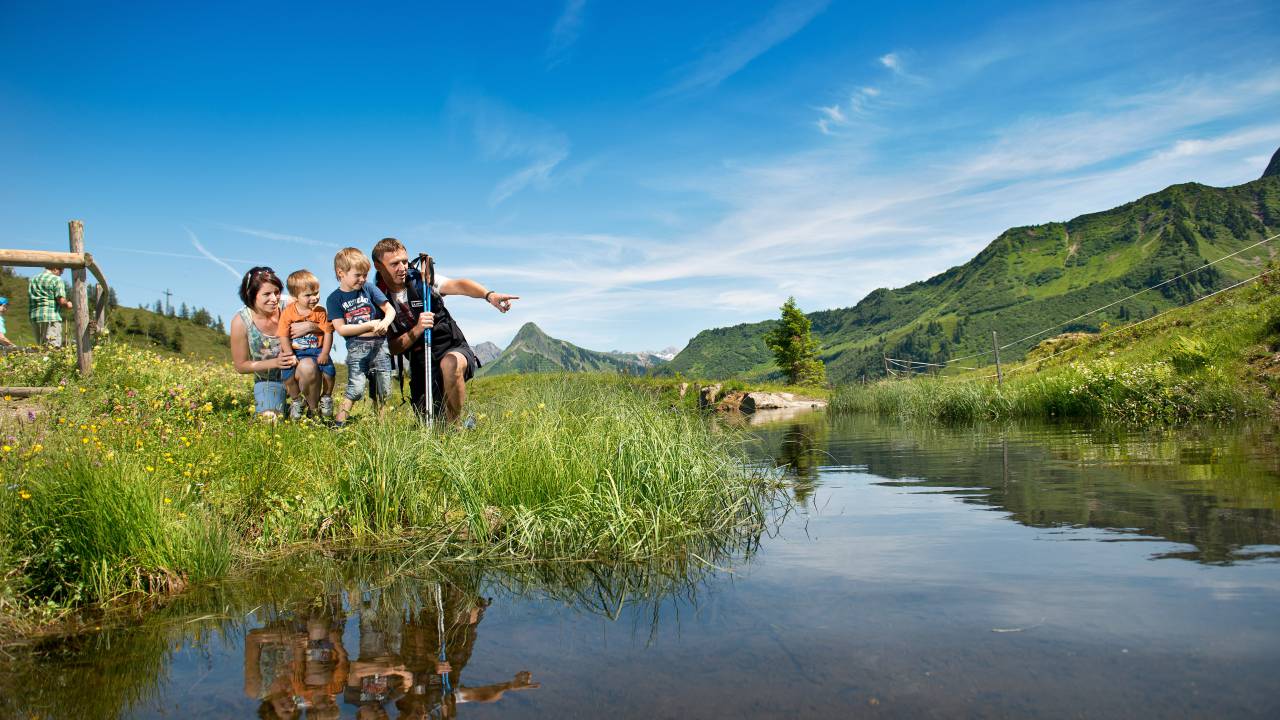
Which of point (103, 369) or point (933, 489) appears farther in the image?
point (103, 369)

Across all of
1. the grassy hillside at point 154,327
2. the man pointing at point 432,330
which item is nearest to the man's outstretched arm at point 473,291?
the man pointing at point 432,330

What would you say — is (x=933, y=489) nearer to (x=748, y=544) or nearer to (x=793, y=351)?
(x=748, y=544)

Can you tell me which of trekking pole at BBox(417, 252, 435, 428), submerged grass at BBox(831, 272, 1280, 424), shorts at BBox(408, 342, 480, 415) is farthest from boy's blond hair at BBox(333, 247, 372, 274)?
submerged grass at BBox(831, 272, 1280, 424)

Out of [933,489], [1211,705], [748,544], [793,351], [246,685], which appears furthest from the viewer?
[793,351]

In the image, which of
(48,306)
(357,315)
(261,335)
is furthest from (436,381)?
(48,306)

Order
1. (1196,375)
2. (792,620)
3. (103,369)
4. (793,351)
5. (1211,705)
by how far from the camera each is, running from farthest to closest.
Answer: (793,351), (1196,375), (103,369), (792,620), (1211,705)

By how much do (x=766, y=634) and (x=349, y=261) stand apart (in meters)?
6.56

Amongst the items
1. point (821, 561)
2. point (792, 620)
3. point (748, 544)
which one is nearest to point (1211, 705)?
point (792, 620)

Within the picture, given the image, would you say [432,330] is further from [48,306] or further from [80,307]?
[48,306]

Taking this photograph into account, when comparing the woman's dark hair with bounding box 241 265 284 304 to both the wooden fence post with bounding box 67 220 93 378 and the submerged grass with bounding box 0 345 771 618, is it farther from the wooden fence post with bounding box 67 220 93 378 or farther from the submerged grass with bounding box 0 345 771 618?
the wooden fence post with bounding box 67 220 93 378

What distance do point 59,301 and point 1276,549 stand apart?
16581 millimetres

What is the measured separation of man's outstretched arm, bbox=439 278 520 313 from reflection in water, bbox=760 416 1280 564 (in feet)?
13.3

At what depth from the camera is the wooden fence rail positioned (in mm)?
10172

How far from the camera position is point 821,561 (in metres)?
4.94
